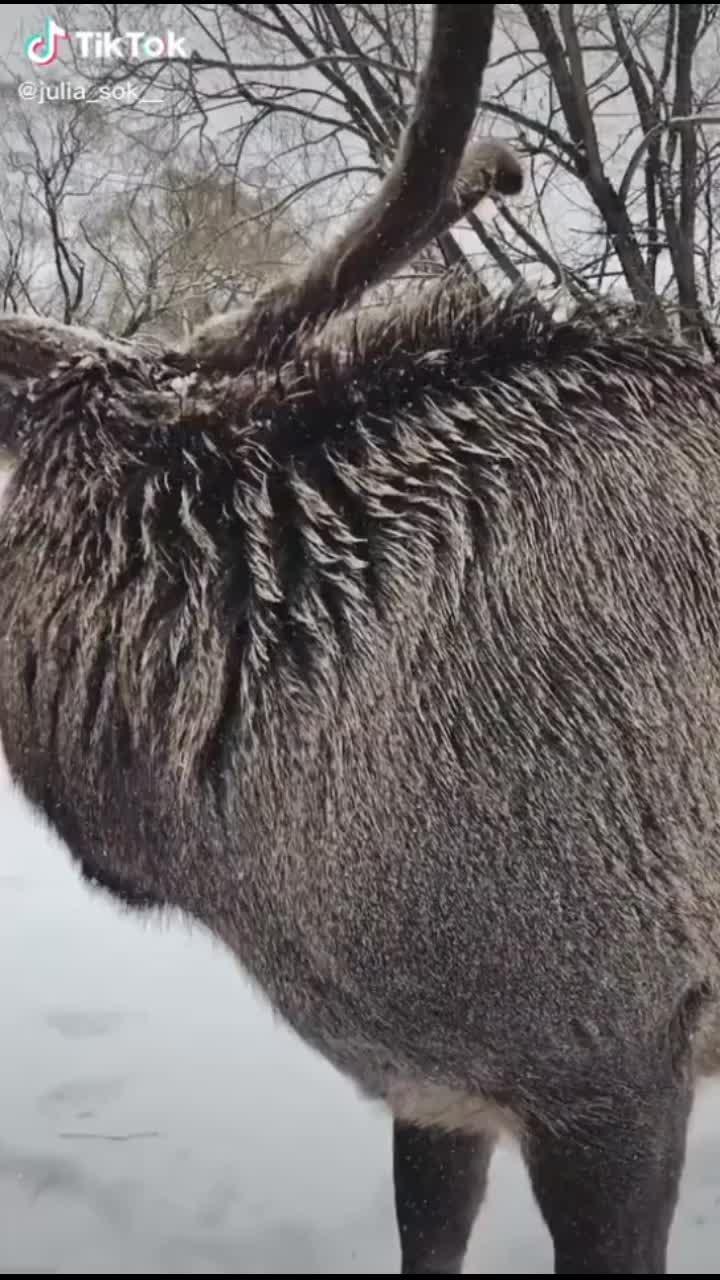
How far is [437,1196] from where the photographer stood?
1205mm

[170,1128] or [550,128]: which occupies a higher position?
[550,128]

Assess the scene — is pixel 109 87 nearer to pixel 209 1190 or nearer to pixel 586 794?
pixel 586 794

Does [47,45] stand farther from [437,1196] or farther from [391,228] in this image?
[437,1196]

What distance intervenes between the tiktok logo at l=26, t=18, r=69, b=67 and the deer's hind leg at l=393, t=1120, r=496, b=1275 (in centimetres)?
113

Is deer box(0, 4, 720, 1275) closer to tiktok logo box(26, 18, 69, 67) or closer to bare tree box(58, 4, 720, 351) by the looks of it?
bare tree box(58, 4, 720, 351)

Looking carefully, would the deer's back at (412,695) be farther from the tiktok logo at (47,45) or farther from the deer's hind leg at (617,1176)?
the tiktok logo at (47,45)

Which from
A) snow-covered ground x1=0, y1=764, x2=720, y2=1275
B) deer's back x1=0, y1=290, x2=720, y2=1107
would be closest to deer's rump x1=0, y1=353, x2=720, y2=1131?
deer's back x1=0, y1=290, x2=720, y2=1107

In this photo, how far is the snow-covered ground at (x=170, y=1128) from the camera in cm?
120

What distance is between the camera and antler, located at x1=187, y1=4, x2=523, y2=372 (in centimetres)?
80

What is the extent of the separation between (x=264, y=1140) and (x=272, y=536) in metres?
0.80

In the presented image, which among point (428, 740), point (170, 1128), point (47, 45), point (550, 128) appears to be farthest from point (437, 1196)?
point (47, 45)

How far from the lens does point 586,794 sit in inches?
35.1

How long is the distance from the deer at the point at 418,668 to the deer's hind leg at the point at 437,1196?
0.74ft

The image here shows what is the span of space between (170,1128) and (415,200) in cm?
108
